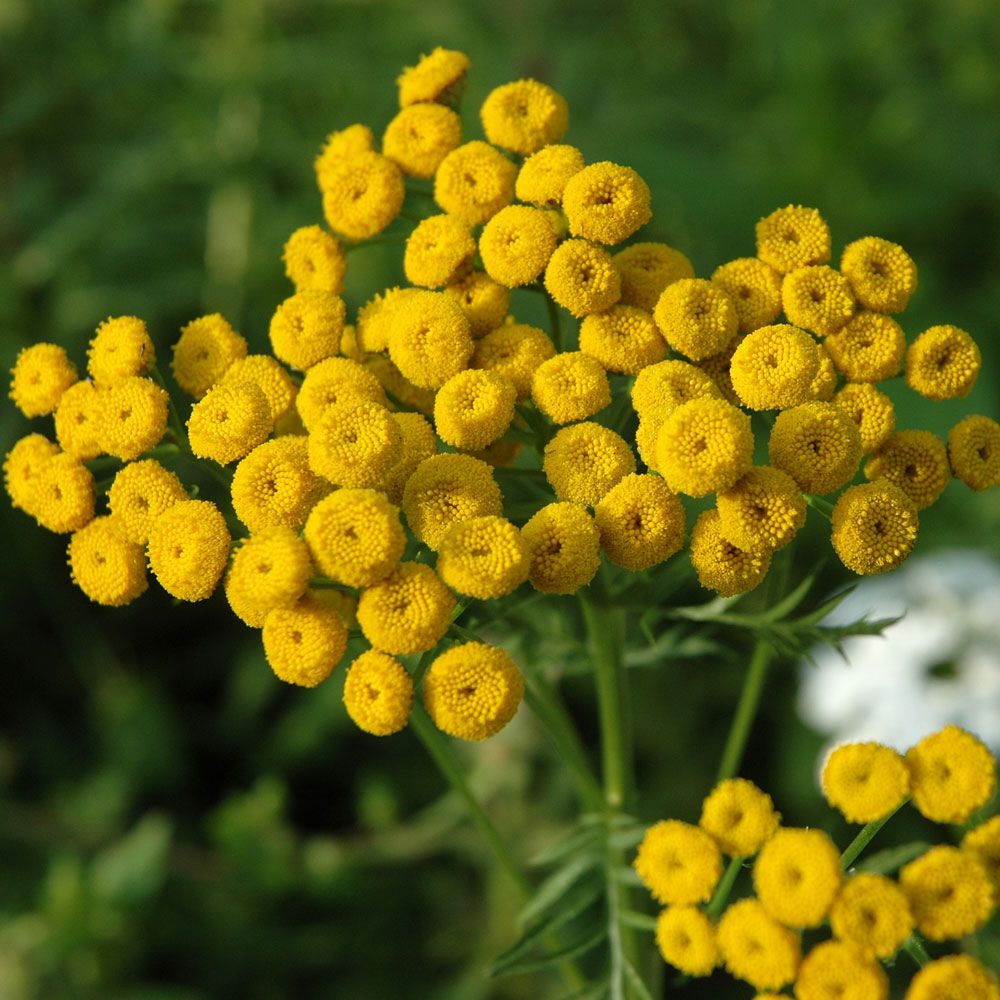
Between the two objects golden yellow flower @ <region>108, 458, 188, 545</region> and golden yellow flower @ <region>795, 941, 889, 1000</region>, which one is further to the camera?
golden yellow flower @ <region>108, 458, 188, 545</region>

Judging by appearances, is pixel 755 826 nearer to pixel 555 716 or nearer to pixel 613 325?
pixel 555 716

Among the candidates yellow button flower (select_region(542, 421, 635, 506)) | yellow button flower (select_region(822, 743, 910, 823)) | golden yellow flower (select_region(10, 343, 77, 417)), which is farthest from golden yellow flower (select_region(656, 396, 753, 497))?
golden yellow flower (select_region(10, 343, 77, 417))

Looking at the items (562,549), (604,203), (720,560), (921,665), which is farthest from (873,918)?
(921,665)

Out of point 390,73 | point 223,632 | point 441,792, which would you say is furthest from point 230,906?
point 390,73

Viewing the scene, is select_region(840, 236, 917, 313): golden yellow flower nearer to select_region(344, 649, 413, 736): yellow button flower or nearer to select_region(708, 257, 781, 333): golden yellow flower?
select_region(708, 257, 781, 333): golden yellow flower

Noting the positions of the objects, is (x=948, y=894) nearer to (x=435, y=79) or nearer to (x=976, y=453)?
(x=976, y=453)

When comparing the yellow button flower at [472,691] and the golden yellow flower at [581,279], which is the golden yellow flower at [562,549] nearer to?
the yellow button flower at [472,691]
